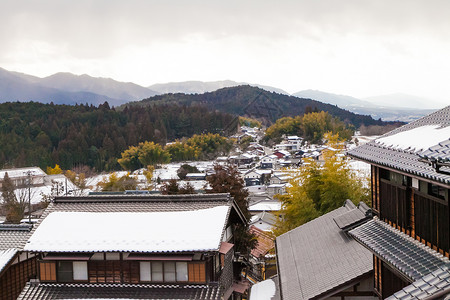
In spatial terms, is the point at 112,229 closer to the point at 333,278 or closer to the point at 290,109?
the point at 333,278

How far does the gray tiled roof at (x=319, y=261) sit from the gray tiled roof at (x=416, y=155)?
230 cm

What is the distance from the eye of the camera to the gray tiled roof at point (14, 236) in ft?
37.6

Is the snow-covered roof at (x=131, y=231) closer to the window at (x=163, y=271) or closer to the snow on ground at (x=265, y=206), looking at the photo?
the window at (x=163, y=271)

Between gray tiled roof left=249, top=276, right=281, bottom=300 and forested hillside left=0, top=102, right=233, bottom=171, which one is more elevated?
forested hillside left=0, top=102, right=233, bottom=171

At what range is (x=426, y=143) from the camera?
466cm

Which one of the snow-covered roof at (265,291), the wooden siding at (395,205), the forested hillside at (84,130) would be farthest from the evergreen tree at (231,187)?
the forested hillside at (84,130)

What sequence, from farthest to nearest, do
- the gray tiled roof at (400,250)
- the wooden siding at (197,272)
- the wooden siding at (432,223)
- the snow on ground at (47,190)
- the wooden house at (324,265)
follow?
the snow on ground at (47,190) → the wooden siding at (197,272) → the wooden house at (324,265) → the wooden siding at (432,223) → the gray tiled roof at (400,250)

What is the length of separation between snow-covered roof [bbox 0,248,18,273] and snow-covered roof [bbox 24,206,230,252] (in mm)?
831

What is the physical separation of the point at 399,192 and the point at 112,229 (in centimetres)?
767

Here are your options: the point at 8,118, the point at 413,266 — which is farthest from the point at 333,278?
the point at 8,118

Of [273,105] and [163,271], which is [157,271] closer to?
[163,271]

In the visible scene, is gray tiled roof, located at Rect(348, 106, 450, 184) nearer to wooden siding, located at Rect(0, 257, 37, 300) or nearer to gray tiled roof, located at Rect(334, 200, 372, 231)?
gray tiled roof, located at Rect(334, 200, 372, 231)

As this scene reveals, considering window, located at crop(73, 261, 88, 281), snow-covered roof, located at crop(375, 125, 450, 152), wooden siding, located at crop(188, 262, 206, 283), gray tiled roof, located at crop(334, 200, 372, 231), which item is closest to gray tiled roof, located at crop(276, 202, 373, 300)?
gray tiled roof, located at crop(334, 200, 372, 231)

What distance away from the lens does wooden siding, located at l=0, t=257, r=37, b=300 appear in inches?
A: 427
